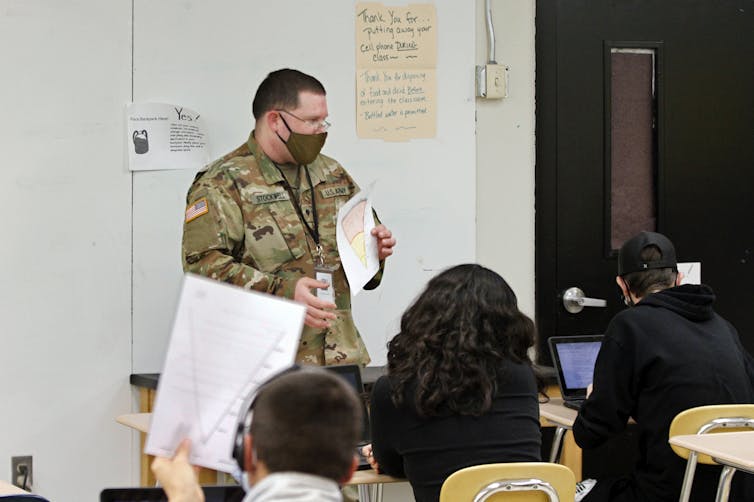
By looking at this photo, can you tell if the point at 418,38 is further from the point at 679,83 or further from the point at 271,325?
the point at 271,325

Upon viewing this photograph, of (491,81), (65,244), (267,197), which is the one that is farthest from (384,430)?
(491,81)

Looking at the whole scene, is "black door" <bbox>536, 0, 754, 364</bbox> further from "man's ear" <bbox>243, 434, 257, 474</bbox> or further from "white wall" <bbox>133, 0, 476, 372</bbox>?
"man's ear" <bbox>243, 434, 257, 474</bbox>

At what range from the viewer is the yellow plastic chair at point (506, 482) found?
237 centimetres

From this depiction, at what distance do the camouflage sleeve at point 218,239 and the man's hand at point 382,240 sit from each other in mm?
311

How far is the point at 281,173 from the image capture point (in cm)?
361

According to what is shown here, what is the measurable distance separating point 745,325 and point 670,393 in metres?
1.79

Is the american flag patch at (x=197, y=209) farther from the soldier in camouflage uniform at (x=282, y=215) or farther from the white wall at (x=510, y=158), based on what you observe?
the white wall at (x=510, y=158)

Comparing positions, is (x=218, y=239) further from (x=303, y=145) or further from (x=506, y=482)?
(x=506, y=482)

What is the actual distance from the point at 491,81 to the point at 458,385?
216 centimetres

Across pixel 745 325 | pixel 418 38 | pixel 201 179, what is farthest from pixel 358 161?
pixel 745 325

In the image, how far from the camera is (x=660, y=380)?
3.17 metres

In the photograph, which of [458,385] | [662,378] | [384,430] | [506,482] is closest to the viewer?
[506,482]

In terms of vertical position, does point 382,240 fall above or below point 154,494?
above

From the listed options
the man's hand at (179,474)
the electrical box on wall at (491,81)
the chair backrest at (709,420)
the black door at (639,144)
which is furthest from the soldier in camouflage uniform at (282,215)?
the man's hand at (179,474)
